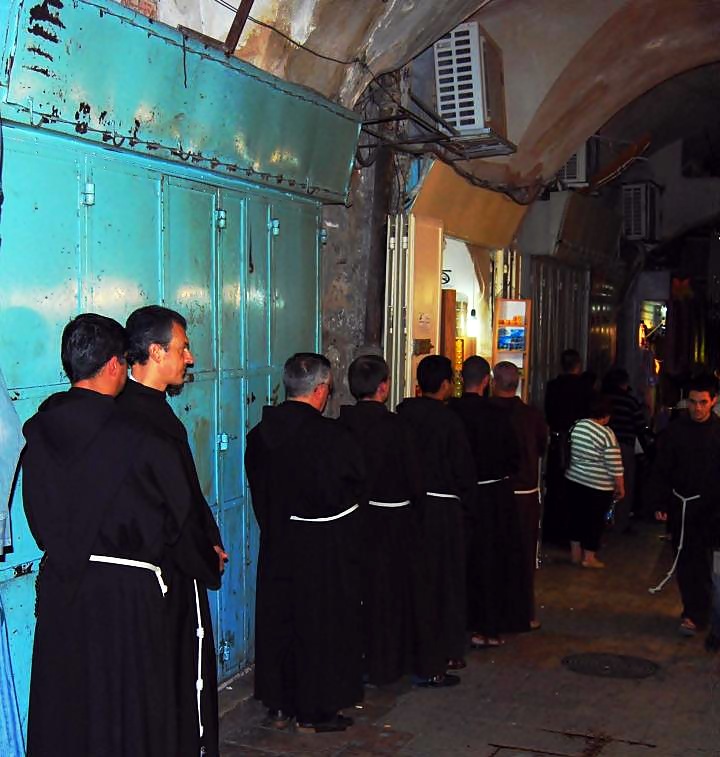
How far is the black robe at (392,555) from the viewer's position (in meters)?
5.67

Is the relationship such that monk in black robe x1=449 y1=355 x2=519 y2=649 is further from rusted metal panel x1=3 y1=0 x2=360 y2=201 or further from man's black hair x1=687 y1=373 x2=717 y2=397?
rusted metal panel x1=3 y1=0 x2=360 y2=201

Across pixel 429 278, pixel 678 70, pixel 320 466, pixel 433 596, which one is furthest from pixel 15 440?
pixel 678 70

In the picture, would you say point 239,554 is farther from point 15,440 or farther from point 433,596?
point 15,440

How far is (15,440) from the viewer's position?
11.5 ft

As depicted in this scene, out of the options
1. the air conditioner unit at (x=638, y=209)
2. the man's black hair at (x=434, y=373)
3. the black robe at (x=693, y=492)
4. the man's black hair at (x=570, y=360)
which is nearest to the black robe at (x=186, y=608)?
the man's black hair at (x=434, y=373)

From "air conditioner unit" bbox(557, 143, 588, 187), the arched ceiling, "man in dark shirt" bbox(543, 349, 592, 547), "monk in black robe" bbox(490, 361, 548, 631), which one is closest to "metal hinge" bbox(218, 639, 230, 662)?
"monk in black robe" bbox(490, 361, 548, 631)

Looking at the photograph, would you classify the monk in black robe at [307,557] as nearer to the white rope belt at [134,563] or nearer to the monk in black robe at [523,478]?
the white rope belt at [134,563]

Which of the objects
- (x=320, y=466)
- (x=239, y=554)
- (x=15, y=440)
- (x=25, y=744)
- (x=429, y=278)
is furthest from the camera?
(x=429, y=278)

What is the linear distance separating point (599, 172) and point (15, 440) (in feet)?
30.2

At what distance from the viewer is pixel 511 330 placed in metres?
9.74

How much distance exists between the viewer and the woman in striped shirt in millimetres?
8820

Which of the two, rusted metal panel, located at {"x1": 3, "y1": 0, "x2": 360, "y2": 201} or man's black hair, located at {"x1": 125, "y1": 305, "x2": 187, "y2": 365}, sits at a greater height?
rusted metal panel, located at {"x1": 3, "y1": 0, "x2": 360, "y2": 201}

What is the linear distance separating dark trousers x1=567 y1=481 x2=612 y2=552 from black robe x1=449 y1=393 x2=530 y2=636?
2313 millimetres

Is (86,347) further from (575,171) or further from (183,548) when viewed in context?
(575,171)
